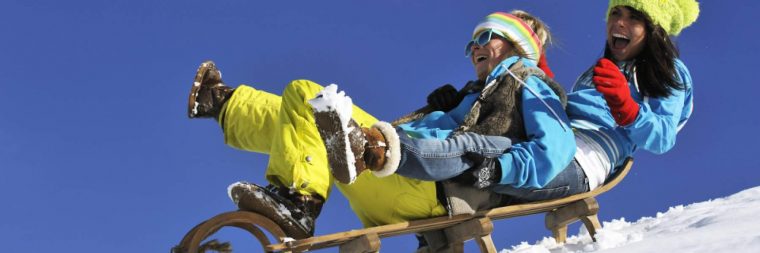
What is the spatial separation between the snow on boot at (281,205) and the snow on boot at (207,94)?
2.31 ft

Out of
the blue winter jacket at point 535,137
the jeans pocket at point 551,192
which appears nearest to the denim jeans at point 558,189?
the jeans pocket at point 551,192

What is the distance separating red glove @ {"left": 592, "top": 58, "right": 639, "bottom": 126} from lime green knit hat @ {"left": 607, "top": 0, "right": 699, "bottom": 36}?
0.72 m

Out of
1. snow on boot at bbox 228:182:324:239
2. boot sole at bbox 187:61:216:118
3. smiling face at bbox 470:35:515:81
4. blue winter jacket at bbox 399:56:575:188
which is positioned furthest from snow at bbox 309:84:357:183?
smiling face at bbox 470:35:515:81

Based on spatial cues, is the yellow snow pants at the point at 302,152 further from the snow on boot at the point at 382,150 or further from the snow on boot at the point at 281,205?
the snow on boot at the point at 382,150

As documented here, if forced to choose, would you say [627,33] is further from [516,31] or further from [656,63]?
[516,31]

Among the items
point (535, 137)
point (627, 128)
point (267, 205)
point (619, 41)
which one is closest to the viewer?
point (267, 205)

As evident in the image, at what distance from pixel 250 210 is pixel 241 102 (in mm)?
760

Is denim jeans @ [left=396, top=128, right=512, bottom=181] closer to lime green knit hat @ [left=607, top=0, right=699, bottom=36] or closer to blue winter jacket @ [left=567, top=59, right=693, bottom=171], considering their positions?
blue winter jacket @ [left=567, top=59, right=693, bottom=171]

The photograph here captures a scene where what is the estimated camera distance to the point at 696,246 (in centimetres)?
316

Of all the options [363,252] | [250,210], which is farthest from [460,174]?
[250,210]

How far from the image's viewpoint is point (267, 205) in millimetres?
3455

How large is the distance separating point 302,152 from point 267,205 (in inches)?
10.1

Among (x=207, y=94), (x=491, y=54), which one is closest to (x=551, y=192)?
(x=491, y=54)

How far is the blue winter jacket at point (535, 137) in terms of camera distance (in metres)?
3.59
